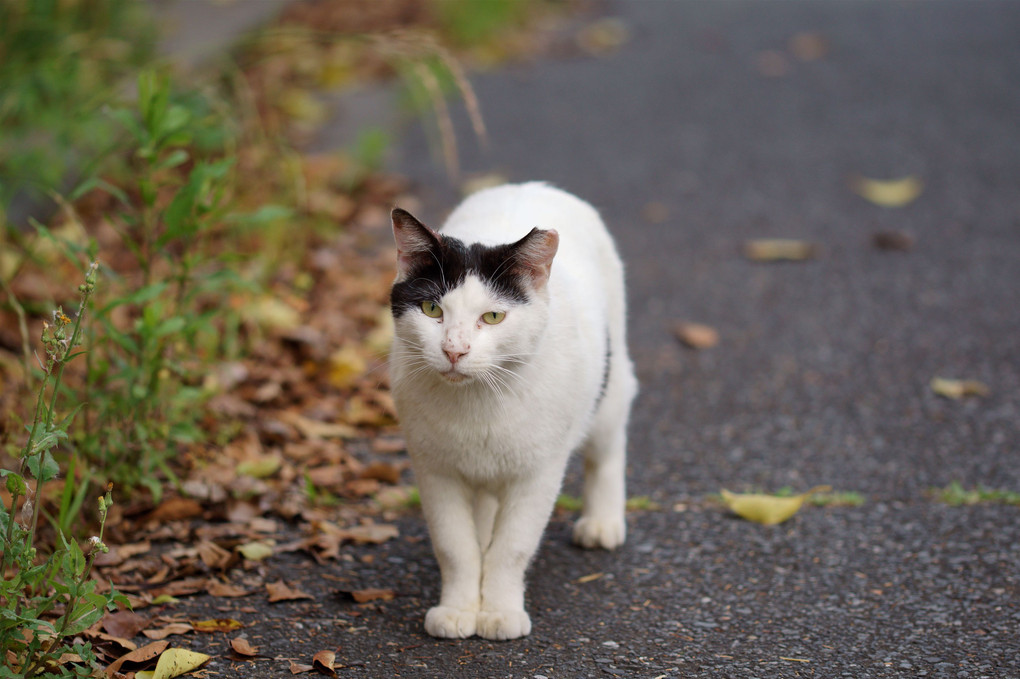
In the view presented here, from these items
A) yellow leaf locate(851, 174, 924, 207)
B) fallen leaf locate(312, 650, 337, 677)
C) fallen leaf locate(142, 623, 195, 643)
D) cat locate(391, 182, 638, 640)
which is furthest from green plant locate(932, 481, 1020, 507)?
yellow leaf locate(851, 174, 924, 207)

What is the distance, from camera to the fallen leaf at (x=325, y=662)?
7.82ft

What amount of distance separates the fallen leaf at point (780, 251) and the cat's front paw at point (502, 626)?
11.1 feet

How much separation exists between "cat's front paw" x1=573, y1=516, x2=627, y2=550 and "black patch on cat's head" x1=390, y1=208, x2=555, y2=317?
954mm

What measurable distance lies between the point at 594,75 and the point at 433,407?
21.5 feet

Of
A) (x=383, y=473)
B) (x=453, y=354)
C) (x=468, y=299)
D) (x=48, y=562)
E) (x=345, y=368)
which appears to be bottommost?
(x=383, y=473)

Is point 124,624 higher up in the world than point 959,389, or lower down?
higher up

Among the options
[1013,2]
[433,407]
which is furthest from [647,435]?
[1013,2]

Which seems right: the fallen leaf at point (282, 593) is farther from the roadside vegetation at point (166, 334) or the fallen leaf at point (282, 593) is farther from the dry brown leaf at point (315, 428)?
the dry brown leaf at point (315, 428)

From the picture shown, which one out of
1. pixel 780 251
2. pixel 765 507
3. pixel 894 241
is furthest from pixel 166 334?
pixel 894 241

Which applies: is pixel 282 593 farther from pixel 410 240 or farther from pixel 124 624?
pixel 410 240

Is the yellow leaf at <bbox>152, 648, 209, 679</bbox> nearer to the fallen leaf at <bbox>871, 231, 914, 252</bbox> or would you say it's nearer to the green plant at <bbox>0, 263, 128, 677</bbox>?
the green plant at <bbox>0, 263, 128, 677</bbox>

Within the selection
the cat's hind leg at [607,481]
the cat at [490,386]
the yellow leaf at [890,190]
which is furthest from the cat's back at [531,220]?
the yellow leaf at [890,190]

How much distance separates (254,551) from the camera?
2965 mm

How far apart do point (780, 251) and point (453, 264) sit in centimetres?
347
